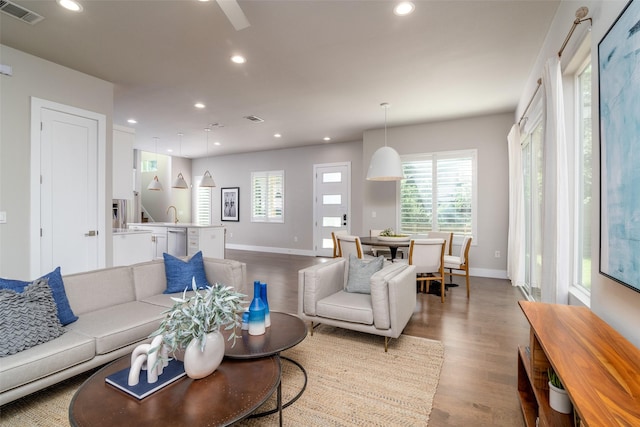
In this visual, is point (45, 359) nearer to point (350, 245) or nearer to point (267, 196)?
point (350, 245)

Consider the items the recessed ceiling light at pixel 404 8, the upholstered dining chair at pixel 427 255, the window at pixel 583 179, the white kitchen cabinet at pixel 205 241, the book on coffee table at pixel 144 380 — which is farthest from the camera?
the white kitchen cabinet at pixel 205 241

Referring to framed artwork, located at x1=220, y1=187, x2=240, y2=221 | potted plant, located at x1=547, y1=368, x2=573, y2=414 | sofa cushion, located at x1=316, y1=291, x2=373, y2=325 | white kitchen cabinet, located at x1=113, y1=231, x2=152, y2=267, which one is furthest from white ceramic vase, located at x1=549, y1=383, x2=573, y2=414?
framed artwork, located at x1=220, y1=187, x2=240, y2=221

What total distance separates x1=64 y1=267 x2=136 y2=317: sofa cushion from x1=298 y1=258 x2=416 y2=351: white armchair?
63.0 inches

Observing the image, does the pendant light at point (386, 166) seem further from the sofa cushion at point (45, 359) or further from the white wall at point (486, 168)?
the sofa cushion at point (45, 359)

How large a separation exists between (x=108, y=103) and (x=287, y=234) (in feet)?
17.5

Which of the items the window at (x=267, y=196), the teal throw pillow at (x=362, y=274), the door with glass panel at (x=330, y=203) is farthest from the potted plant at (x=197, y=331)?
the window at (x=267, y=196)

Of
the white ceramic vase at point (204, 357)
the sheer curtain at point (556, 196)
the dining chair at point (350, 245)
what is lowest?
the white ceramic vase at point (204, 357)

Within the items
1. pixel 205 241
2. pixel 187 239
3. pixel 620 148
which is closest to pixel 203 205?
pixel 187 239

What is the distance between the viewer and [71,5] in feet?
8.53

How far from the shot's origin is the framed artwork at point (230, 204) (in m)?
9.49

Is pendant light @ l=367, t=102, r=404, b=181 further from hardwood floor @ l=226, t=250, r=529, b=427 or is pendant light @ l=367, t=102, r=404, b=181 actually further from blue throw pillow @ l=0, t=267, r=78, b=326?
blue throw pillow @ l=0, t=267, r=78, b=326

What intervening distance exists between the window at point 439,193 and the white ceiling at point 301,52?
2.96 ft

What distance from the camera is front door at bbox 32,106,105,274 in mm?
3531

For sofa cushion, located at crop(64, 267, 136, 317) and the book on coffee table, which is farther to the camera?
sofa cushion, located at crop(64, 267, 136, 317)
